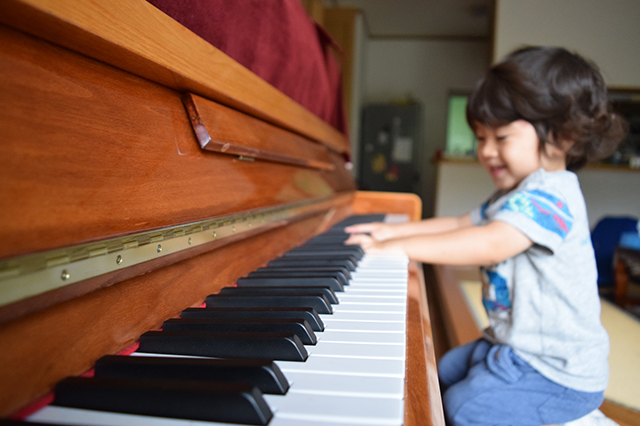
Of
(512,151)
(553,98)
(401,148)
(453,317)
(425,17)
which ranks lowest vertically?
(453,317)

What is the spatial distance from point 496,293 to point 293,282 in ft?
2.38

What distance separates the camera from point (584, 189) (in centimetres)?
452

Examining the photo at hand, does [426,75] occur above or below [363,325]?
above

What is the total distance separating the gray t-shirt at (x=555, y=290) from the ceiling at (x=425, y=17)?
217 inches

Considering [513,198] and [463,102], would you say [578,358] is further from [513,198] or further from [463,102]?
[463,102]

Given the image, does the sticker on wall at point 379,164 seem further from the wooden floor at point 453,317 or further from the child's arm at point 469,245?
the child's arm at point 469,245

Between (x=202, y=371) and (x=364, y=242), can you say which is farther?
(x=364, y=242)

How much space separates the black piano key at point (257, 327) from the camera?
1.74ft

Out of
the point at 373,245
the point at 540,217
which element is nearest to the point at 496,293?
the point at 540,217

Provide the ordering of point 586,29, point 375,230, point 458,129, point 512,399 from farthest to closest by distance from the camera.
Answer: point 458,129
point 586,29
point 375,230
point 512,399

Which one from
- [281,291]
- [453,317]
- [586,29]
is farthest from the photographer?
[586,29]

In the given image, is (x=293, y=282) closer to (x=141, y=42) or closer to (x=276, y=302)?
(x=276, y=302)

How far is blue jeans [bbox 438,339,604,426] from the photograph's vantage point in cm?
99

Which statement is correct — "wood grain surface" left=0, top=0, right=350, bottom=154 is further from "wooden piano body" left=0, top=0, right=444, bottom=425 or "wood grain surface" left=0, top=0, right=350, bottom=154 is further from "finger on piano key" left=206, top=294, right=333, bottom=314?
"finger on piano key" left=206, top=294, right=333, bottom=314
